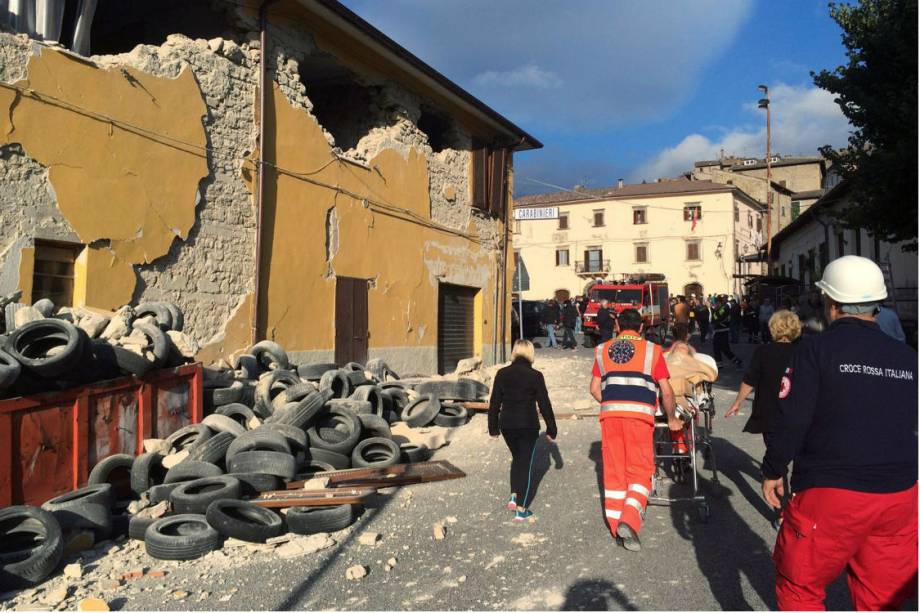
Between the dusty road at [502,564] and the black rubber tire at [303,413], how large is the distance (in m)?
1.40

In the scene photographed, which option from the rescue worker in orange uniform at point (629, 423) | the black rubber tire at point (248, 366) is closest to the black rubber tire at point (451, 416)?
the black rubber tire at point (248, 366)

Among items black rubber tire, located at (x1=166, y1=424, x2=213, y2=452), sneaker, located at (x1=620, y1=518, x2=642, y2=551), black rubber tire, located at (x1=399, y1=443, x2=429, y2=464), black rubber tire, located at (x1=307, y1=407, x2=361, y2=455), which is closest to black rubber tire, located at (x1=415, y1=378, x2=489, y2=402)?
black rubber tire, located at (x1=399, y1=443, x2=429, y2=464)

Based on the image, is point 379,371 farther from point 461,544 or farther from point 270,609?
point 270,609

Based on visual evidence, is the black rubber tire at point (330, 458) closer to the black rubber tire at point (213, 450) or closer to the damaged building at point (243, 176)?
the black rubber tire at point (213, 450)

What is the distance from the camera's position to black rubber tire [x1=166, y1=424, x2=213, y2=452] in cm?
711

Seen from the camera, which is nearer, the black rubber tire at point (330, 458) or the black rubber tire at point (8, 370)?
the black rubber tire at point (8, 370)

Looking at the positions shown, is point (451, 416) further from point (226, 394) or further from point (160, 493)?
point (160, 493)

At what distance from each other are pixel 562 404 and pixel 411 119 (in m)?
Result: 7.27

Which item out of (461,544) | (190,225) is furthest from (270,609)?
(190,225)

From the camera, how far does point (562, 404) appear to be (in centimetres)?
1330

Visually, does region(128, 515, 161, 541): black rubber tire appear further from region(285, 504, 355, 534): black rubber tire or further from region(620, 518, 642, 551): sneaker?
region(620, 518, 642, 551): sneaker

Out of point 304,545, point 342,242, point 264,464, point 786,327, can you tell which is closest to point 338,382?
point 264,464

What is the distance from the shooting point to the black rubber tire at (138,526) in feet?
18.7

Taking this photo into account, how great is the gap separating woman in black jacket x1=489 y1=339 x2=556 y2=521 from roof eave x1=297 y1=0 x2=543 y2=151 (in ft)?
27.7
